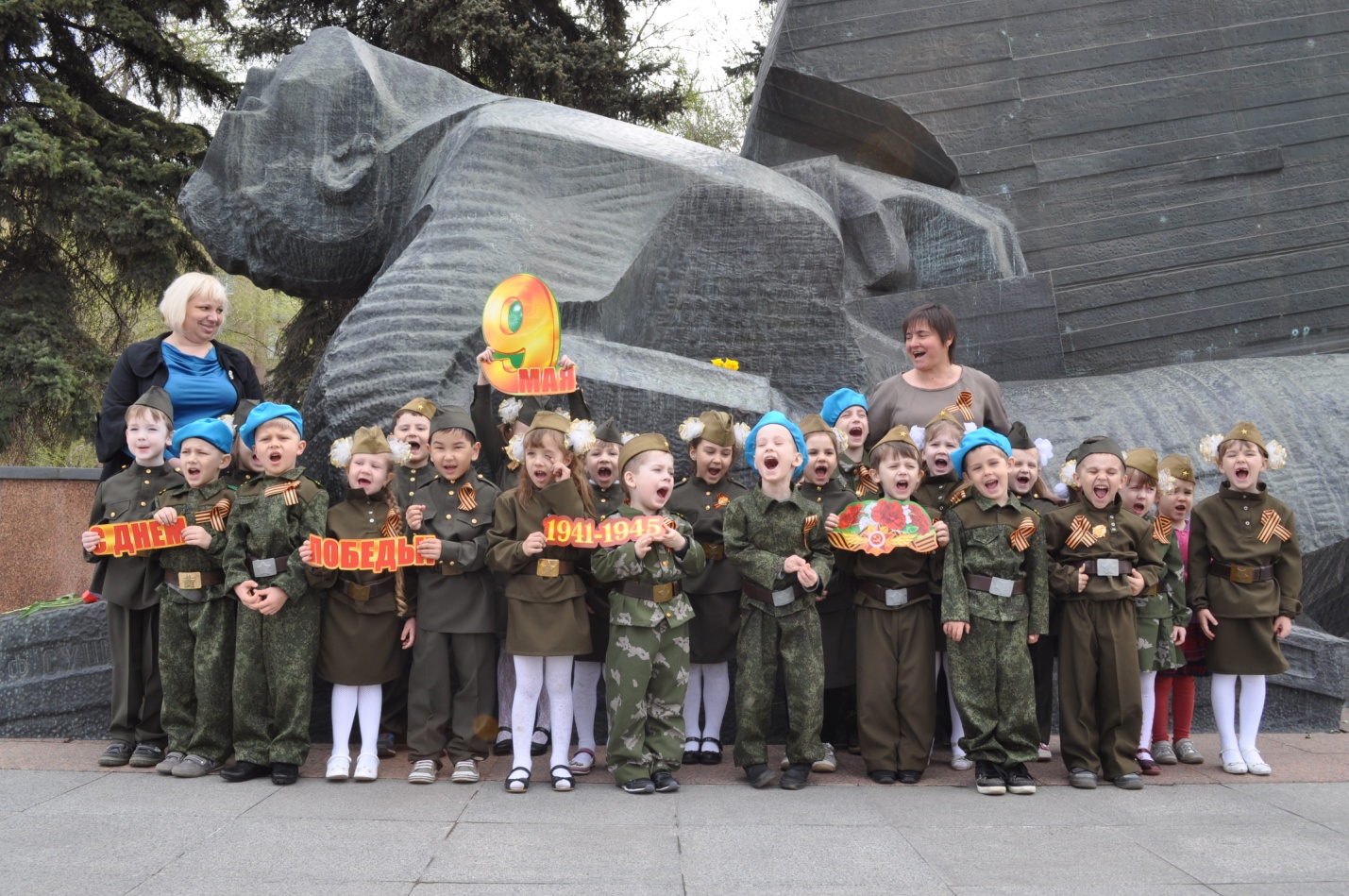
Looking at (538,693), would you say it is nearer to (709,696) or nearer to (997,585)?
(709,696)

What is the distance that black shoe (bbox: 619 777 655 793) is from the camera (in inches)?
154

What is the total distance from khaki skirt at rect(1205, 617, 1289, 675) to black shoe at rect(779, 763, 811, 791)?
1.73m

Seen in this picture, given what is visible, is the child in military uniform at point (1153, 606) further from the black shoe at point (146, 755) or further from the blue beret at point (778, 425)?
the black shoe at point (146, 755)

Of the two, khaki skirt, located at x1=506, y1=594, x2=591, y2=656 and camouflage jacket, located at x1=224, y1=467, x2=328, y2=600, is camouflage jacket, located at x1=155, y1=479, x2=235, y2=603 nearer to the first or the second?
camouflage jacket, located at x1=224, y1=467, x2=328, y2=600

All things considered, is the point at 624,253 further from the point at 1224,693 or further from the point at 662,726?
the point at 1224,693

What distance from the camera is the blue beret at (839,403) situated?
4801 mm

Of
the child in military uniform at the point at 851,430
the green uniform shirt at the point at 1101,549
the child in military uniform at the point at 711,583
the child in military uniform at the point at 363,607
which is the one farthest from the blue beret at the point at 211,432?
the green uniform shirt at the point at 1101,549

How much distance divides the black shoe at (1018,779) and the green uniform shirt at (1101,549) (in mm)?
648

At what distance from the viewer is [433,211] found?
543cm

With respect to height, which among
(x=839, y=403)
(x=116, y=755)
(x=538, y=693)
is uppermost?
(x=839, y=403)

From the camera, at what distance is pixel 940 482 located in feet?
14.8

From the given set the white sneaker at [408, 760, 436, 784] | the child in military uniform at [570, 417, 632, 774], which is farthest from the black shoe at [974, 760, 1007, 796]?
the white sneaker at [408, 760, 436, 784]

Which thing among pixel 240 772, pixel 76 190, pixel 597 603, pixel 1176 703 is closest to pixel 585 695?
pixel 597 603

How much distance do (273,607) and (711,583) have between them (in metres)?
1.57
